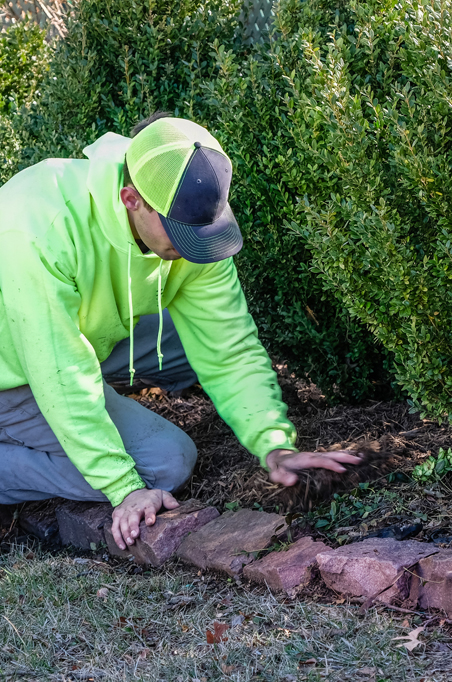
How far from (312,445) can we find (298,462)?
1.81 ft

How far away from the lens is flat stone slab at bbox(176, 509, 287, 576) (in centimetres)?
262

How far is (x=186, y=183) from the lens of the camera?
248cm

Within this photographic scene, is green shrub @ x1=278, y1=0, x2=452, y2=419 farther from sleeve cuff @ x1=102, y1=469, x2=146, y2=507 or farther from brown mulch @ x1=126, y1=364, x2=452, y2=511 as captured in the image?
sleeve cuff @ x1=102, y1=469, x2=146, y2=507

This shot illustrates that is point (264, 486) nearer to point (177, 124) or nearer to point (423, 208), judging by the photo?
point (423, 208)

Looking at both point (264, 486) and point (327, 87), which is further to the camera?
point (264, 486)

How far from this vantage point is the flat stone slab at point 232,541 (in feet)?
8.60

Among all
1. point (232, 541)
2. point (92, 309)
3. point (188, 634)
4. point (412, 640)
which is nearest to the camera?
point (412, 640)

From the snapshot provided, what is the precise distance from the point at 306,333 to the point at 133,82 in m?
1.71

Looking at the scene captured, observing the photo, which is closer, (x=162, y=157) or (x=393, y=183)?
(x=162, y=157)

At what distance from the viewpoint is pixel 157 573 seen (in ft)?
9.15

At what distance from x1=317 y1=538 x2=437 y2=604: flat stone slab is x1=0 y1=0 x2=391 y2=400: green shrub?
1171 mm

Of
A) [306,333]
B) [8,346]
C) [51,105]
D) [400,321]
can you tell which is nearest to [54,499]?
[8,346]

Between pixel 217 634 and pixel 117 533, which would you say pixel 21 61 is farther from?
pixel 217 634

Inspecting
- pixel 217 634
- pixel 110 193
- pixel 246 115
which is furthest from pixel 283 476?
pixel 246 115
